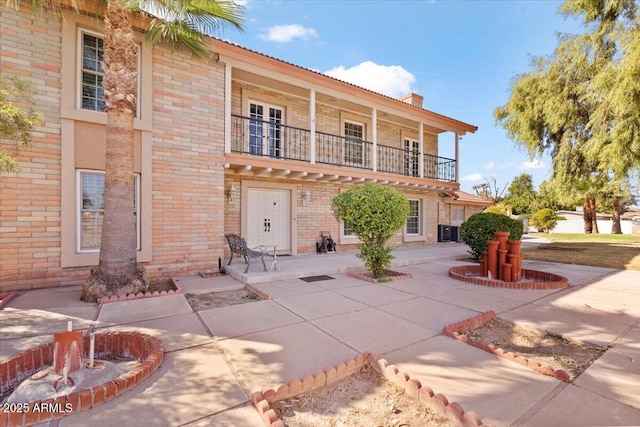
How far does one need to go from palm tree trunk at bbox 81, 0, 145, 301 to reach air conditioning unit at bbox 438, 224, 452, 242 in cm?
1367

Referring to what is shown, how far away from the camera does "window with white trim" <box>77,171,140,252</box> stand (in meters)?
6.41

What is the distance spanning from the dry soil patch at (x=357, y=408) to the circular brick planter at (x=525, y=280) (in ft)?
16.4

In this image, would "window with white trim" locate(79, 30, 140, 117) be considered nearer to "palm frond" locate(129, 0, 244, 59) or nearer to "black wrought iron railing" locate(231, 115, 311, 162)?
"palm frond" locate(129, 0, 244, 59)

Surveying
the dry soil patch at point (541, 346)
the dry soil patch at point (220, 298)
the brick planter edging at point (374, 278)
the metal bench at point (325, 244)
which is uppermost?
the metal bench at point (325, 244)

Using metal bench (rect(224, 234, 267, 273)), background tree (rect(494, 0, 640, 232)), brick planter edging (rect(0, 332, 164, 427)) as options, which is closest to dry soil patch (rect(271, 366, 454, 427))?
brick planter edging (rect(0, 332, 164, 427))

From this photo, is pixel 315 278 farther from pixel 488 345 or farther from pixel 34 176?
pixel 34 176

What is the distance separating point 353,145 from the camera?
1248 cm

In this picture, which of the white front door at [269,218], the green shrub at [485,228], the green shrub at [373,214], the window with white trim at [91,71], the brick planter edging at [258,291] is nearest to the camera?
the brick planter edging at [258,291]

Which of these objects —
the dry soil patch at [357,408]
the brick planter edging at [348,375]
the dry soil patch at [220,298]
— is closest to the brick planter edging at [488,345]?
the brick planter edging at [348,375]

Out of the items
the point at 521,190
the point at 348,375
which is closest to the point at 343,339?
the point at 348,375

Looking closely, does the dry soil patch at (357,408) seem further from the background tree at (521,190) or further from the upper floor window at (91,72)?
the background tree at (521,190)

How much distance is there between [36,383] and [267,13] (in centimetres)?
853

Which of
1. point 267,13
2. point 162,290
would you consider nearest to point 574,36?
point 267,13

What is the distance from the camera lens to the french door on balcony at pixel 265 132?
1001 centimetres
